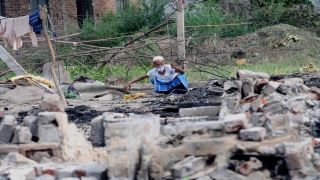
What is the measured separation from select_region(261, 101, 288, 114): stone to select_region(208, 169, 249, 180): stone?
7.47 ft

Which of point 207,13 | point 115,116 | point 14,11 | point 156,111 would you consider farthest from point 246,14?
point 115,116

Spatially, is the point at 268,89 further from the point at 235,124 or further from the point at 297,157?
the point at 297,157

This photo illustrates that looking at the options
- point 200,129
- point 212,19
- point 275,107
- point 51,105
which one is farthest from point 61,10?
point 200,129

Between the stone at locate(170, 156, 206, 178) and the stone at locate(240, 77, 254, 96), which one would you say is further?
the stone at locate(240, 77, 254, 96)

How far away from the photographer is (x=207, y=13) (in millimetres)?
18422

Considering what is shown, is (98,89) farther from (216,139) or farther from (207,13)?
(216,139)

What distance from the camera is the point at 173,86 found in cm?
1159

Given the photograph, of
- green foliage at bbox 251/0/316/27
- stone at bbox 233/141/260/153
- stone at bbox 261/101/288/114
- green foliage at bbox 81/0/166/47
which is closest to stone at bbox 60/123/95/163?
stone at bbox 233/141/260/153

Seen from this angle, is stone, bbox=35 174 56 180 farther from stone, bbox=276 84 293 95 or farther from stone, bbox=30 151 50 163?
stone, bbox=276 84 293 95

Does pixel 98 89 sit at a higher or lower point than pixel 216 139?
lower

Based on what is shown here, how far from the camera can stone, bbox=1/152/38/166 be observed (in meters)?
5.39

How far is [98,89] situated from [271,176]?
8.05 metres

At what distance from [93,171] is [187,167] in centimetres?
74

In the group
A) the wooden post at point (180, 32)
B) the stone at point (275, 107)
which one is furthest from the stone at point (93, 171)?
the wooden post at point (180, 32)
